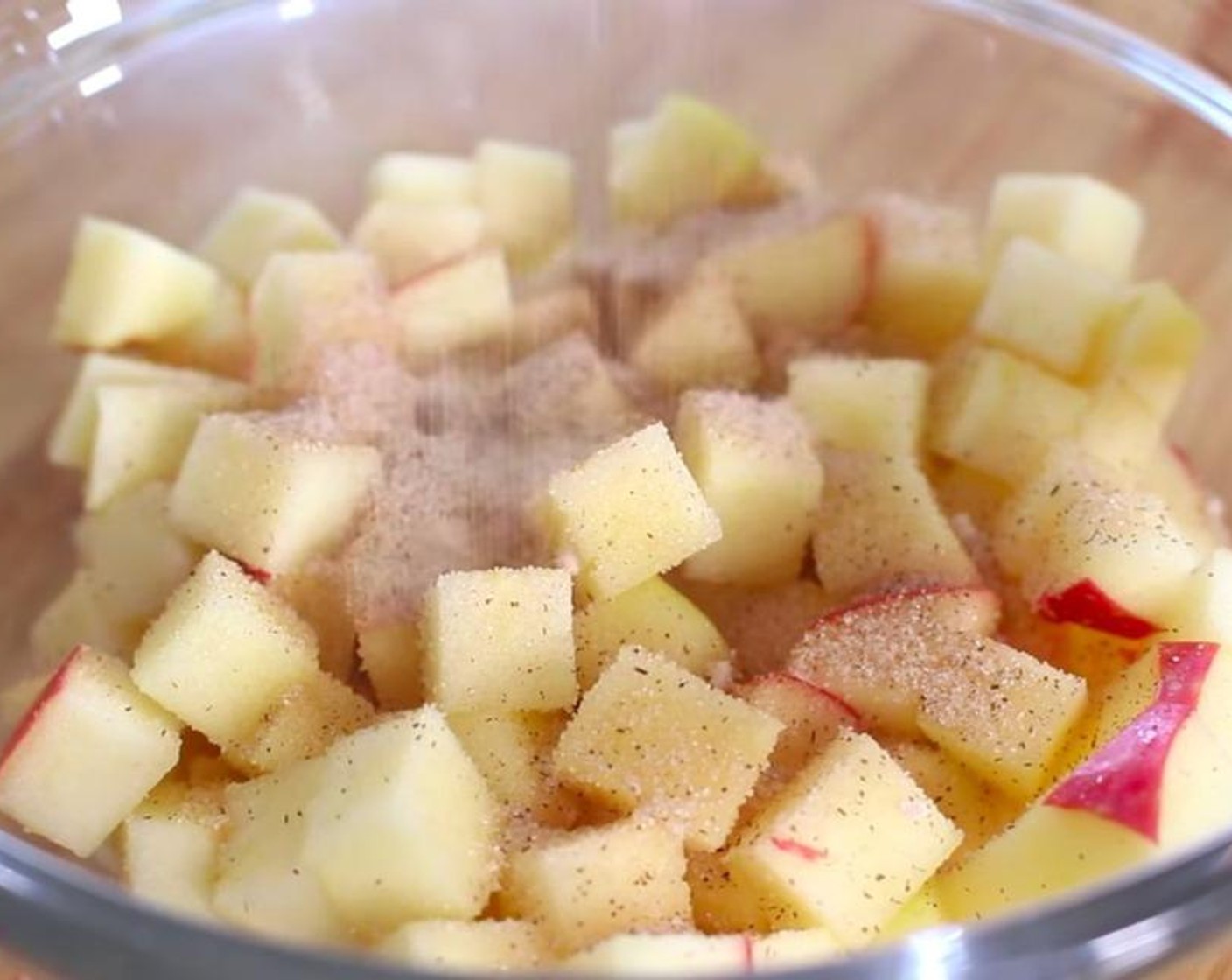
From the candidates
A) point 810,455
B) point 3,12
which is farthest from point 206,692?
point 3,12

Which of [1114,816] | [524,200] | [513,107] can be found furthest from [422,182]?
[1114,816]

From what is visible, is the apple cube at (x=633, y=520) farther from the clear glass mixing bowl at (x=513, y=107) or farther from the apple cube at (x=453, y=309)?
the clear glass mixing bowl at (x=513, y=107)

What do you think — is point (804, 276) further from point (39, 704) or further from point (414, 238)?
point (39, 704)

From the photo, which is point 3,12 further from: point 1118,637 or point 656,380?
point 1118,637

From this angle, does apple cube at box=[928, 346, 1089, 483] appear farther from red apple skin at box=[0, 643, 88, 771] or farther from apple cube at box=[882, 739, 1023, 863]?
red apple skin at box=[0, 643, 88, 771]

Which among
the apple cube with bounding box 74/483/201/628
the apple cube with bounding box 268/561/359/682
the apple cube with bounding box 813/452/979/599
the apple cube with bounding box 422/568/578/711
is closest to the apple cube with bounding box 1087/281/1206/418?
the apple cube with bounding box 813/452/979/599

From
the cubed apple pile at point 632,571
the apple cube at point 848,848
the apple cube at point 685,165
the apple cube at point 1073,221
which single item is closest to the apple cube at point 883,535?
the cubed apple pile at point 632,571

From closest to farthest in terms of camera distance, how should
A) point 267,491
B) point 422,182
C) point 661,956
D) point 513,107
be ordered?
point 661,956, point 267,491, point 422,182, point 513,107
